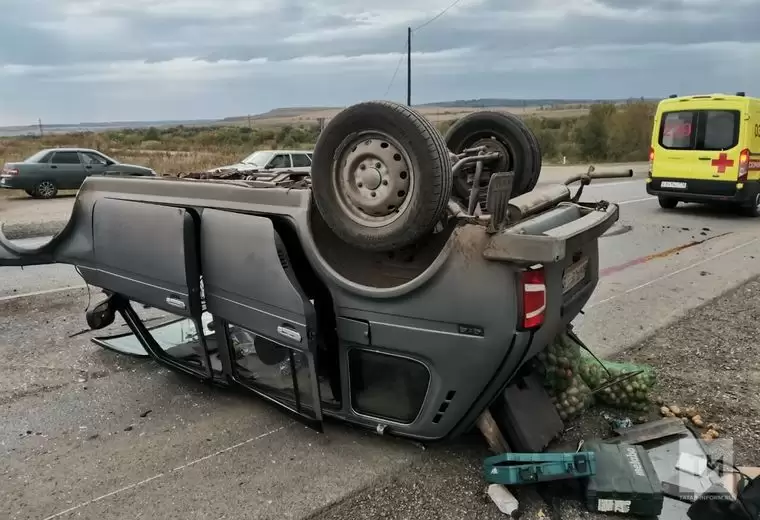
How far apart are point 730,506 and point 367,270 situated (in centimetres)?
193

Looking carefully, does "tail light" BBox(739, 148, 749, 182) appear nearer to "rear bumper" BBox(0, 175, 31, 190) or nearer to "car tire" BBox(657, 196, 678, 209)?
"car tire" BBox(657, 196, 678, 209)

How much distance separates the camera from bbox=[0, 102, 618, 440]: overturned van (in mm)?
2910

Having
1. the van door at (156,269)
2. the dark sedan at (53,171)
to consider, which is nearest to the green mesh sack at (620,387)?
the van door at (156,269)

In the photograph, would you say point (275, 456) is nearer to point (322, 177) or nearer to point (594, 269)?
point (322, 177)

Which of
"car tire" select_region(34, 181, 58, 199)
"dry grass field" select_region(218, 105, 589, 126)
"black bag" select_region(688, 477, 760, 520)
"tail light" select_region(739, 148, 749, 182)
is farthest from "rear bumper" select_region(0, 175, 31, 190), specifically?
"black bag" select_region(688, 477, 760, 520)

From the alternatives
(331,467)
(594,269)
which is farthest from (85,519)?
(594,269)

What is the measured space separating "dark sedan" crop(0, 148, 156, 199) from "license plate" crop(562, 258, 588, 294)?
48.8 feet

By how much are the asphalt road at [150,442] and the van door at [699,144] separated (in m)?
8.01

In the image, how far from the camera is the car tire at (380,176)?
2.90m

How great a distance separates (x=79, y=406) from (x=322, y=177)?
228cm

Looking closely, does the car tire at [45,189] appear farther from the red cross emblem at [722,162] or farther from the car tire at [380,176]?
the car tire at [380,176]

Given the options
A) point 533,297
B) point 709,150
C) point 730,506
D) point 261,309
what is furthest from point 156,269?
point 709,150

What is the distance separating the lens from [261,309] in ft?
11.3

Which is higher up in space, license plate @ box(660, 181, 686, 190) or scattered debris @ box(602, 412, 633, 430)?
license plate @ box(660, 181, 686, 190)
